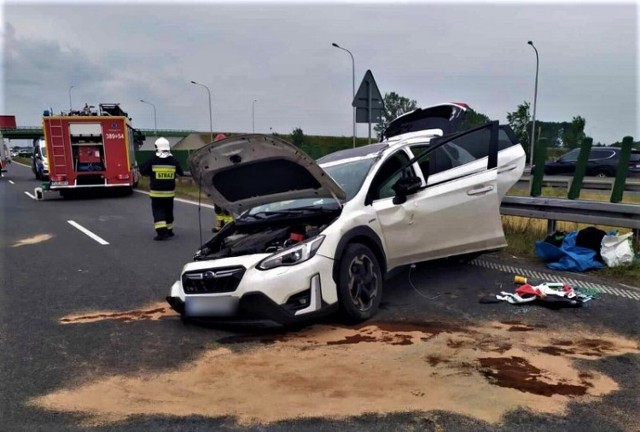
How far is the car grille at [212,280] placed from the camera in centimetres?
422

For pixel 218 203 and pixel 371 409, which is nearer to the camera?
pixel 371 409

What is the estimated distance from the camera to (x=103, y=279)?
6.58 m

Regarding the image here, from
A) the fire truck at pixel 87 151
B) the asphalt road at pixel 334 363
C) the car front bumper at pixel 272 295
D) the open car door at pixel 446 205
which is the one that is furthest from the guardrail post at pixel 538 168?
the fire truck at pixel 87 151

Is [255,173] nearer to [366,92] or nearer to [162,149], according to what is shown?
[162,149]

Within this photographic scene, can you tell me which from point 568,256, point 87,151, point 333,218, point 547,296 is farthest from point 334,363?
point 87,151

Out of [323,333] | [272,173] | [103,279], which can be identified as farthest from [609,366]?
[103,279]

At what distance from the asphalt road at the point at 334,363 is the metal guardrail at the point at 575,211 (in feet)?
3.22

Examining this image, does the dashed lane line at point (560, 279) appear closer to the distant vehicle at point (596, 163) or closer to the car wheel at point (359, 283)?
the car wheel at point (359, 283)

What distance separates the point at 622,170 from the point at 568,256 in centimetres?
166

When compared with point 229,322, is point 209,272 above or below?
above

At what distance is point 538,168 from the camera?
7852mm

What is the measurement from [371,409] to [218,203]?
303 cm

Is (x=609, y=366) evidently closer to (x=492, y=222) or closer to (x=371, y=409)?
(x=371, y=409)

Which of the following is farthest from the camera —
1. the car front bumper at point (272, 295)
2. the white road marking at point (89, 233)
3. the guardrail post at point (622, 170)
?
the white road marking at point (89, 233)
